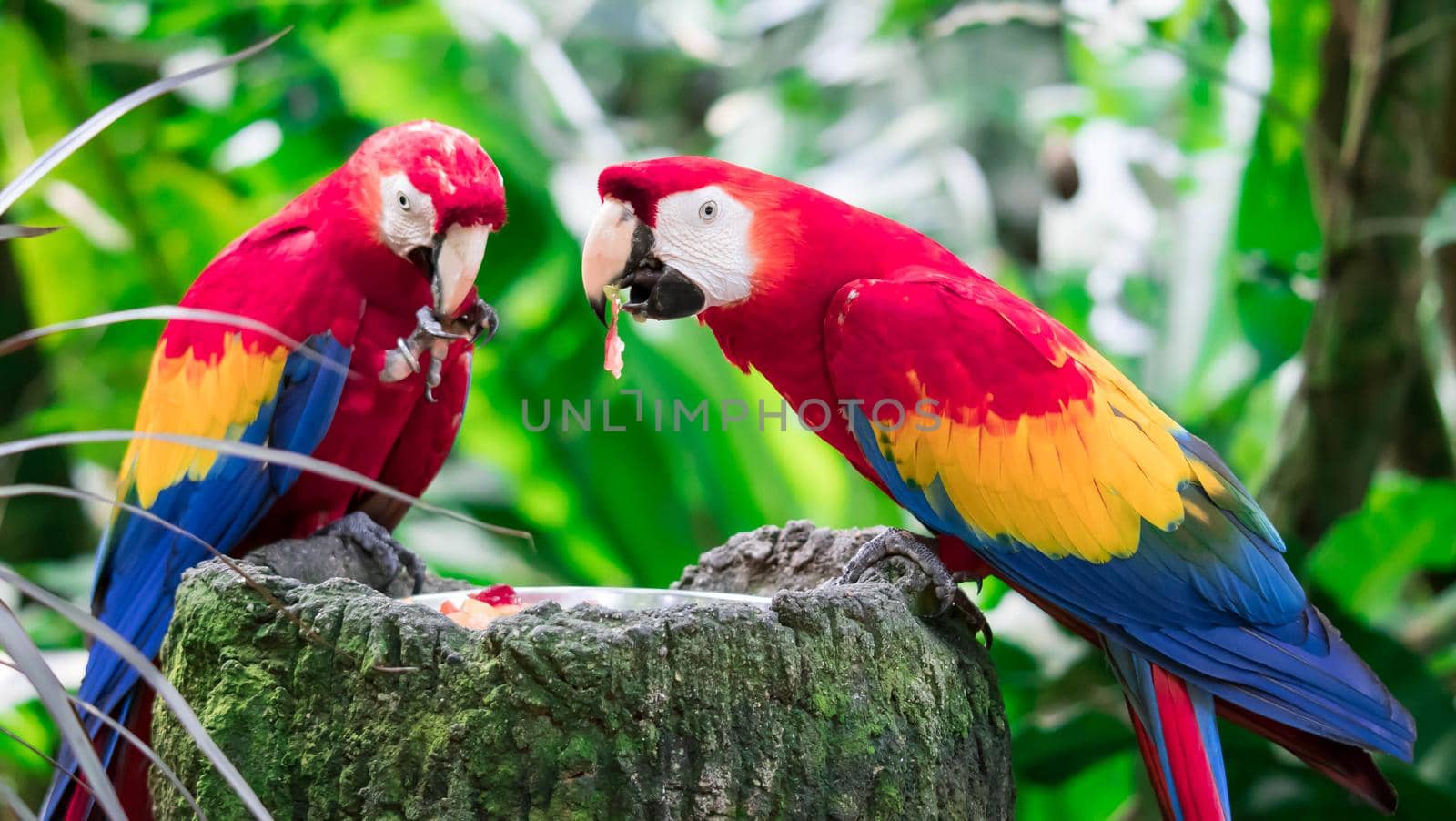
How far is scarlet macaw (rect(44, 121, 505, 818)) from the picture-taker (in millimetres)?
1238

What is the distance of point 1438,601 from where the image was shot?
77.4 inches

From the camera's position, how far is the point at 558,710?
82 centimetres

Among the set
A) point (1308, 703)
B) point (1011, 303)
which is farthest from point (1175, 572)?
point (1011, 303)

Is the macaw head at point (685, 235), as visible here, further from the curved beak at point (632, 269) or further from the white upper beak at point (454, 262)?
the white upper beak at point (454, 262)

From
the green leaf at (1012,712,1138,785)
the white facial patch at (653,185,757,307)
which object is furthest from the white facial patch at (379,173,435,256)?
the green leaf at (1012,712,1138,785)

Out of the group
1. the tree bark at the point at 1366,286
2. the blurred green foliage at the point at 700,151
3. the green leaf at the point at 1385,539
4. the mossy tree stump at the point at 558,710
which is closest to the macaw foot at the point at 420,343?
the mossy tree stump at the point at 558,710

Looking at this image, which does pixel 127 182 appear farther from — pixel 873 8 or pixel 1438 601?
pixel 1438 601

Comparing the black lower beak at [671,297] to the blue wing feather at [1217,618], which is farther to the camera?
the black lower beak at [671,297]

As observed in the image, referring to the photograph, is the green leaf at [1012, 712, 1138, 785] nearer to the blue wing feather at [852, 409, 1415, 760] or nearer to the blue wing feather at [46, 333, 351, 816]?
the blue wing feather at [852, 409, 1415, 760]

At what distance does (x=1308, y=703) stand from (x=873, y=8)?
221 cm

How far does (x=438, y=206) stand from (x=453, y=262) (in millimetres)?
57

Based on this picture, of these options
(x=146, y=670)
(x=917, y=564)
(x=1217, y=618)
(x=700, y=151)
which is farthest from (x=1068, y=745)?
(x=700, y=151)

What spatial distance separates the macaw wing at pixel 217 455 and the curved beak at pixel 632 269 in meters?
0.26

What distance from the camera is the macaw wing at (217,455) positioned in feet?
4.03
